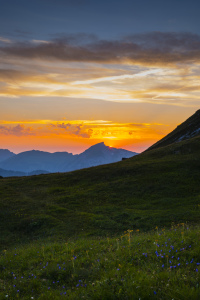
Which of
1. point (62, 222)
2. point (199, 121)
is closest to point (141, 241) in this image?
point (62, 222)

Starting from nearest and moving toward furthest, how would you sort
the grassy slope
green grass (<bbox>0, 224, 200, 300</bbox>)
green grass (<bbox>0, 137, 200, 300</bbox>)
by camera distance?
green grass (<bbox>0, 224, 200, 300</bbox>), green grass (<bbox>0, 137, 200, 300</bbox>), the grassy slope

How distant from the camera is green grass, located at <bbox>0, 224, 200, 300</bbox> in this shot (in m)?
6.47

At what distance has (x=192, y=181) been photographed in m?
36.9

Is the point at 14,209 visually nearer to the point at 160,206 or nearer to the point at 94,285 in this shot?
the point at 160,206

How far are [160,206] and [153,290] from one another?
80.7 feet

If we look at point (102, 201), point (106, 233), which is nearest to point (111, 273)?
point (106, 233)

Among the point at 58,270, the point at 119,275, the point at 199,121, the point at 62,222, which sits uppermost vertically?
the point at 199,121

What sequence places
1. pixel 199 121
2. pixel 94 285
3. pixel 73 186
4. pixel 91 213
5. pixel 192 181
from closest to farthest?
pixel 94 285
pixel 91 213
pixel 192 181
pixel 73 186
pixel 199 121

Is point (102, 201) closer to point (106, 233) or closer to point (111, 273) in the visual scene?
point (106, 233)

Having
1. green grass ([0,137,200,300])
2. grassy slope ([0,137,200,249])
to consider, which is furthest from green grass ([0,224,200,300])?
grassy slope ([0,137,200,249])

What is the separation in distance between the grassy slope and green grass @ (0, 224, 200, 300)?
37.2 ft

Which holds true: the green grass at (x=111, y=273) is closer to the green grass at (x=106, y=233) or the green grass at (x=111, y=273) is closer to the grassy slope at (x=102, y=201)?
the green grass at (x=106, y=233)

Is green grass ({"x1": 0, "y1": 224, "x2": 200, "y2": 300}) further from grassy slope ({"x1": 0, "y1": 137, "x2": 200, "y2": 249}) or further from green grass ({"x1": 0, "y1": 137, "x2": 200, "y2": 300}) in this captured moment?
grassy slope ({"x1": 0, "y1": 137, "x2": 200, "y2": 249})

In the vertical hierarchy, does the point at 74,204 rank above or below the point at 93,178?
below
